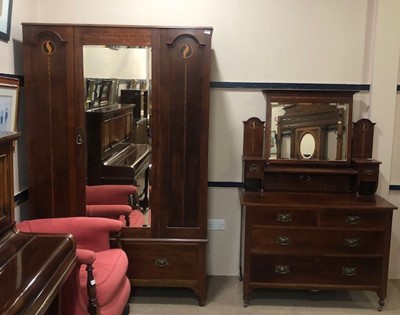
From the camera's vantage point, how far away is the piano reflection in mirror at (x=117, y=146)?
2752mm

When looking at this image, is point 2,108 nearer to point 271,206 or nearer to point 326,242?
point 271,206

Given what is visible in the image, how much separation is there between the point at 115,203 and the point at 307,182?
4.72 feet

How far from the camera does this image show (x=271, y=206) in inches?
109

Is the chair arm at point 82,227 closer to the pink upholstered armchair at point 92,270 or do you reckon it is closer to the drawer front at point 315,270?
the pink upholstered armchair at point 92,270

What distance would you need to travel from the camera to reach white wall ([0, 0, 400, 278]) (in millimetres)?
3121

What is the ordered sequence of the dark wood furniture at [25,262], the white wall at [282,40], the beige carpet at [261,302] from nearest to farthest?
the dark wood furniture at [25,262] < the beige carpet at [261,302] < the white wall at [282,40]

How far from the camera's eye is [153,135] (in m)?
2.77

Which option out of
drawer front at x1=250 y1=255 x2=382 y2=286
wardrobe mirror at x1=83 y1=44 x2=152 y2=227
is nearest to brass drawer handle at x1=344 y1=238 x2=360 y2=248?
drawer front at x1=250 y1=255 x2=382 y2=286

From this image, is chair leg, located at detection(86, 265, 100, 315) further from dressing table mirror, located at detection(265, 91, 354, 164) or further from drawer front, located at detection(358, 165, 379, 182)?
drawer front, located at detection(358, 165, 379, 182)

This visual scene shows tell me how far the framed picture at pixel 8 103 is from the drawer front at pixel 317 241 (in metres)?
1.68

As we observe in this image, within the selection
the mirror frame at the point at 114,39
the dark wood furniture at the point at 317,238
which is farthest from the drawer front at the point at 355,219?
the mirror frame at the point at 114,39

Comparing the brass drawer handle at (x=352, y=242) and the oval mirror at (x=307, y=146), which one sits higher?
the oval mirror at (x=307, y=146)

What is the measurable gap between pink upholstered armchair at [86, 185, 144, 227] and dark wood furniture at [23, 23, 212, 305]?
6 cm

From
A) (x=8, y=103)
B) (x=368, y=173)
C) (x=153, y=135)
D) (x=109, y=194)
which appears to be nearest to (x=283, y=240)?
(x=368, y=173)
